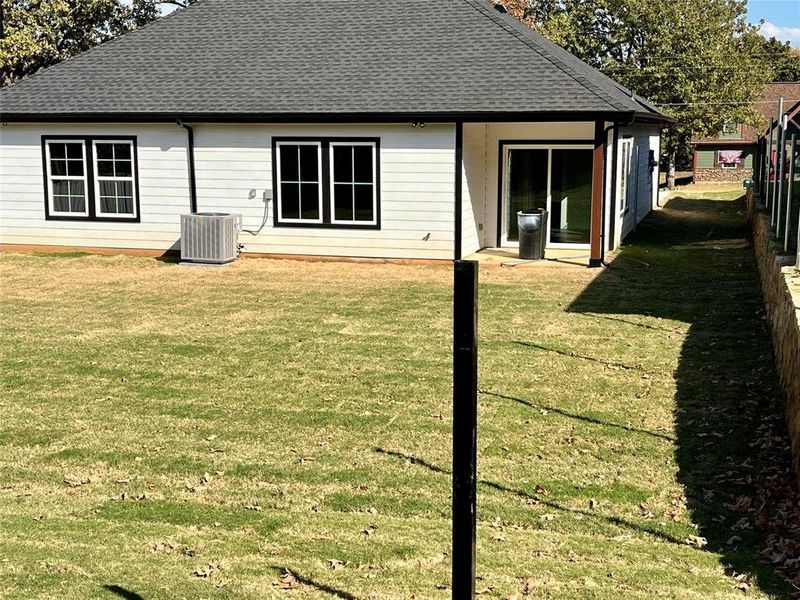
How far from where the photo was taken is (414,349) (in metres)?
11.1

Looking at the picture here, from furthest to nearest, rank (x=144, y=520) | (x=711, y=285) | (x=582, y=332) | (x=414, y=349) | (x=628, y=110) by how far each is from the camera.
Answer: (x=628, y=110) → (x=711, y=285) → (x=582, y=332) → (x=414, y=349) → (x=144, y=520)

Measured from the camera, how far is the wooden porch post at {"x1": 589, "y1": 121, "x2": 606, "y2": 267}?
18.0 metres

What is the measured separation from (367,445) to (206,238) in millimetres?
11994

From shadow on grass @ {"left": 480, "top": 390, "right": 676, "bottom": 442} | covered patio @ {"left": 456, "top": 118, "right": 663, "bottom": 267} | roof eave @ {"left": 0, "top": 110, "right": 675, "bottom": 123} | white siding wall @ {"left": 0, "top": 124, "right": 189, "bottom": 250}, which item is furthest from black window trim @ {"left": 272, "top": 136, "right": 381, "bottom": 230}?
shadow on grass @ {"left": 480, "top": 390, "right": 676, "bottom": 442}

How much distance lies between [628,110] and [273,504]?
12835mm

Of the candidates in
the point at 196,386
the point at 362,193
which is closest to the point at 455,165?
the point at 362,193

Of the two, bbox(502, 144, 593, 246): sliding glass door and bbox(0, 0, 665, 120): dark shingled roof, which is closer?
bbox(0, 0, 665, 120): dark shingled roof

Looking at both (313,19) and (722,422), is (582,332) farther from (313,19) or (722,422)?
(313,19)

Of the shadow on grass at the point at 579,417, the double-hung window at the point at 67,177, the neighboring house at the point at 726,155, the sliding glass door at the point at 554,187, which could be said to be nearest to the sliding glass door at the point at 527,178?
the sliding glass door at the point at 554,187

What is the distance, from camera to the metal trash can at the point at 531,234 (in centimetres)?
1878

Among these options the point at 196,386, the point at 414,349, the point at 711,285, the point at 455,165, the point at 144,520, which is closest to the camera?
the point at 144,520

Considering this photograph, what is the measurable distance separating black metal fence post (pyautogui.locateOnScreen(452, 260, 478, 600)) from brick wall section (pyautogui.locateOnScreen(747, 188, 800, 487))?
11.9 feet

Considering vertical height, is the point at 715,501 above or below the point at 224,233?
below

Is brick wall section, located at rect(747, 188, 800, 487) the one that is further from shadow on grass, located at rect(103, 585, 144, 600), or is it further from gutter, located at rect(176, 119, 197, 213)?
gutter, located at rect(176, 119, 197, 213)
